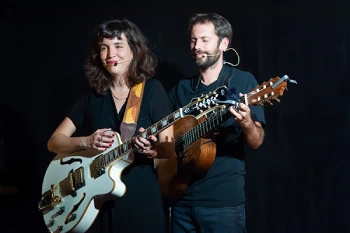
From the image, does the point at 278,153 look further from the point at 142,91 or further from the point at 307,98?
the point at 142,91

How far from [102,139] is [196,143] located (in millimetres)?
426

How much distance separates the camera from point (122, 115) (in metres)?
2.28

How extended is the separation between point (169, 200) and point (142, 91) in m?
0.54

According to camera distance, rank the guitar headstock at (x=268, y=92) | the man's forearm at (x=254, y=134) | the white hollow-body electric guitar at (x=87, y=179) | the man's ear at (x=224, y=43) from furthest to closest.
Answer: the man's ear at (x=224, y=43) → the white hollow-body electric guitar at (x=87, y=179) → the man's forearm at (x=254, y=134) → the guitar headstock at (x=268, y=92)

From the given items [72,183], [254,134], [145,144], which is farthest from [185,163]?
[72,183]

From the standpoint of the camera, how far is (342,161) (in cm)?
260

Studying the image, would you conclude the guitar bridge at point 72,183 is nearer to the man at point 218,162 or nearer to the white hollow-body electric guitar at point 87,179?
the white hollow-body electric guitar at point 87,179

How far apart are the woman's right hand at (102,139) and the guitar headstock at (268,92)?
0.65 meters

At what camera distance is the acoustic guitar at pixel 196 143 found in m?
1.92

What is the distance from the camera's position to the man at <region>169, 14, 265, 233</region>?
2.15 metres

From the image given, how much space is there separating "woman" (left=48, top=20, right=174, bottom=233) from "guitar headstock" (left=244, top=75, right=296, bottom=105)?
0.45 m

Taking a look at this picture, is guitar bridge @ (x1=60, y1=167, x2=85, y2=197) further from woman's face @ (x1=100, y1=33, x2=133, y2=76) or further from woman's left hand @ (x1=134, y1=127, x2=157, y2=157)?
woman's face @ (x1=100, y1=33, x2=133, y2=76)

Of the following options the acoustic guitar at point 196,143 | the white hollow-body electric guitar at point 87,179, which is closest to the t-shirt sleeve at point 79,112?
the white hollow-body electric guitar at point 87,179

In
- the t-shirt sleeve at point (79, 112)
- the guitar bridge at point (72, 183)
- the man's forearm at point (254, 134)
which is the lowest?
the guitar bridge at point (72, 183)
